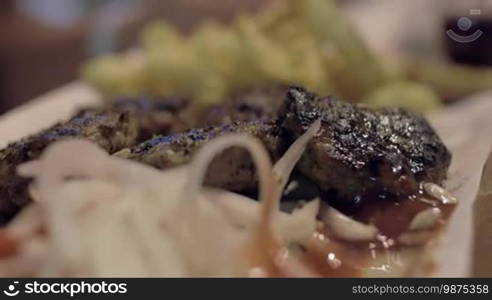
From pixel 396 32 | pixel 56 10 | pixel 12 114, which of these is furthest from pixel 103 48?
pixel 12 114

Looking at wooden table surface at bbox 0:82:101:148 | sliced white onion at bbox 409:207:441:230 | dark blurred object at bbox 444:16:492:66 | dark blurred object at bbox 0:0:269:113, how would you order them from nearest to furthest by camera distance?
sliced white onion at bbox 409:207:441:230 < wooden table surface at bbox 0:82:101:148 < dark blurred object at bbox 444:16:492:66 < dark blurred object at bbox 0:0:269:113

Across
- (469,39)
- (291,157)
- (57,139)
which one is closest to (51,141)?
(57,139)

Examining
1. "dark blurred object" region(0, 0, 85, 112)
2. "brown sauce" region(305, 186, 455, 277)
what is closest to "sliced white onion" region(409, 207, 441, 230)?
"brown sauce" region(305, 186, 455, 277)

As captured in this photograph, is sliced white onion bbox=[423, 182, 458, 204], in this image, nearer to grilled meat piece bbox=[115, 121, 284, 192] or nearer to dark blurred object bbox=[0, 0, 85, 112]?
grilled meat piece bbox=[115, 121, 284, 192]

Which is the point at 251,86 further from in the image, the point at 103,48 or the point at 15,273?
the point at 103,48

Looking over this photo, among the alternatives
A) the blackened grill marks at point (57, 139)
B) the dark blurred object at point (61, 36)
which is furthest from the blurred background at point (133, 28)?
the blackened grill marks at point (57, 139)

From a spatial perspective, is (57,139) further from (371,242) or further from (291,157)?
(371,242)

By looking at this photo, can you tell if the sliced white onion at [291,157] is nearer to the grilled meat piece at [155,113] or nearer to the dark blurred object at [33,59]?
the grilled meat piece at [155,113]
